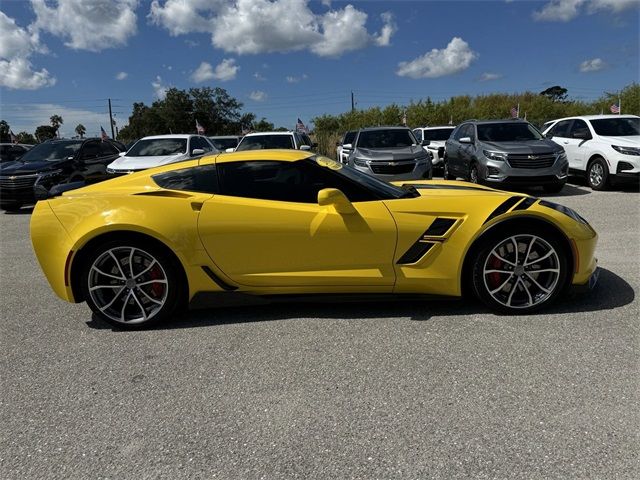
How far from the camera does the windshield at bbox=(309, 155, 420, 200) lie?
3.78 m

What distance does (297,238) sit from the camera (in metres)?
3.56

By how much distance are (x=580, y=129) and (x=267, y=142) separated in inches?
300

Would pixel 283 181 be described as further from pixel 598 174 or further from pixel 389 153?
pixel 598 174

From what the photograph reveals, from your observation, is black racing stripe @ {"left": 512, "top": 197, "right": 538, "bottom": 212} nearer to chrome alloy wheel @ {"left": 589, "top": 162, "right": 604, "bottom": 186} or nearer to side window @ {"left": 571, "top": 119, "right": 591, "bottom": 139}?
chrome alloy wheel @ {"left": 589, "top": 162, "right": 604, "bottom": 186}

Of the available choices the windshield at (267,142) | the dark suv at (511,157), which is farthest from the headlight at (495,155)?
the windshield at (267,142)

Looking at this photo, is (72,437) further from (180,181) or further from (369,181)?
(369,181)

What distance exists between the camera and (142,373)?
10.1ft

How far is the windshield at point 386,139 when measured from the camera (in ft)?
38.6

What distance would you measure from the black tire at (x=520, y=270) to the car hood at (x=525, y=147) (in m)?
7.00

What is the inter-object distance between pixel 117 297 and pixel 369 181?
218cm

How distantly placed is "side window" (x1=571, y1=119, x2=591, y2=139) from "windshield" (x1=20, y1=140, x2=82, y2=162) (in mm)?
12368

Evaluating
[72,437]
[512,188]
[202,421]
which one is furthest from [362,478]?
[512,188]

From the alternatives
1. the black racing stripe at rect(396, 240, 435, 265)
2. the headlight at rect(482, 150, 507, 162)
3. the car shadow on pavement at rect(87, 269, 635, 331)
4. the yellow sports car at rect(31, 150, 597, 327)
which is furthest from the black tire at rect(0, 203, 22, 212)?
the black racing stripe at rect(396, 240, 435, 265)

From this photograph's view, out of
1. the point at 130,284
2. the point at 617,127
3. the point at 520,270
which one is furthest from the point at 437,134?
the point at 130,284
